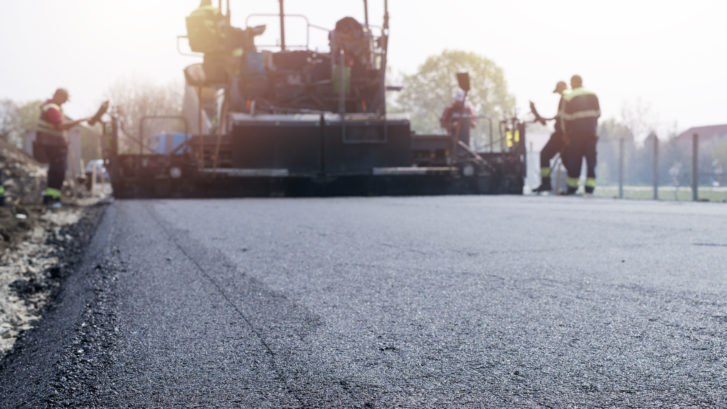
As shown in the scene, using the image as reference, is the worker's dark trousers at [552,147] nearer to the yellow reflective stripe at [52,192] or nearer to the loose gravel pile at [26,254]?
the loose gravel pile at [26,254]

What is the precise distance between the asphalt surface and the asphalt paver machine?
22.2ft

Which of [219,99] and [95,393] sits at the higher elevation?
[219,99]

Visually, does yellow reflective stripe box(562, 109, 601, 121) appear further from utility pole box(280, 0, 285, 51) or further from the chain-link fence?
utility pole box(280, 0, 285, 51)

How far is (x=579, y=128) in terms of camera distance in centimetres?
1258

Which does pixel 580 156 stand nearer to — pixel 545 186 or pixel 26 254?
pixel 545 186

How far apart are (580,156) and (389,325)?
10637 millimetres

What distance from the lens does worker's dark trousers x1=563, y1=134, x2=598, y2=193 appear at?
12.6 meters

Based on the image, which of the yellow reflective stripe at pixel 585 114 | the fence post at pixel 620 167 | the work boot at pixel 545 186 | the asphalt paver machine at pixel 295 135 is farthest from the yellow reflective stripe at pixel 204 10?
the fence post at pixel 620 167

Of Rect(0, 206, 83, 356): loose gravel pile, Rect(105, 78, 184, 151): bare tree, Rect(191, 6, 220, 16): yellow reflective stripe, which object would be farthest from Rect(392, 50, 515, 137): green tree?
Rect(0, 206, 83, 356): loose gravel pile

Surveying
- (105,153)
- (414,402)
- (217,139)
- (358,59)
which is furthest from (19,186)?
(414,402)

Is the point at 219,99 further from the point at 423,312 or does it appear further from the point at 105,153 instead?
the point at 423,312

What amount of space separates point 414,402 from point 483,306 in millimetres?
1238

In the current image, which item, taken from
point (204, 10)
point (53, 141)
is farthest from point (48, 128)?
point (204, 10)

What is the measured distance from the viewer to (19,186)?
12.7 metres
